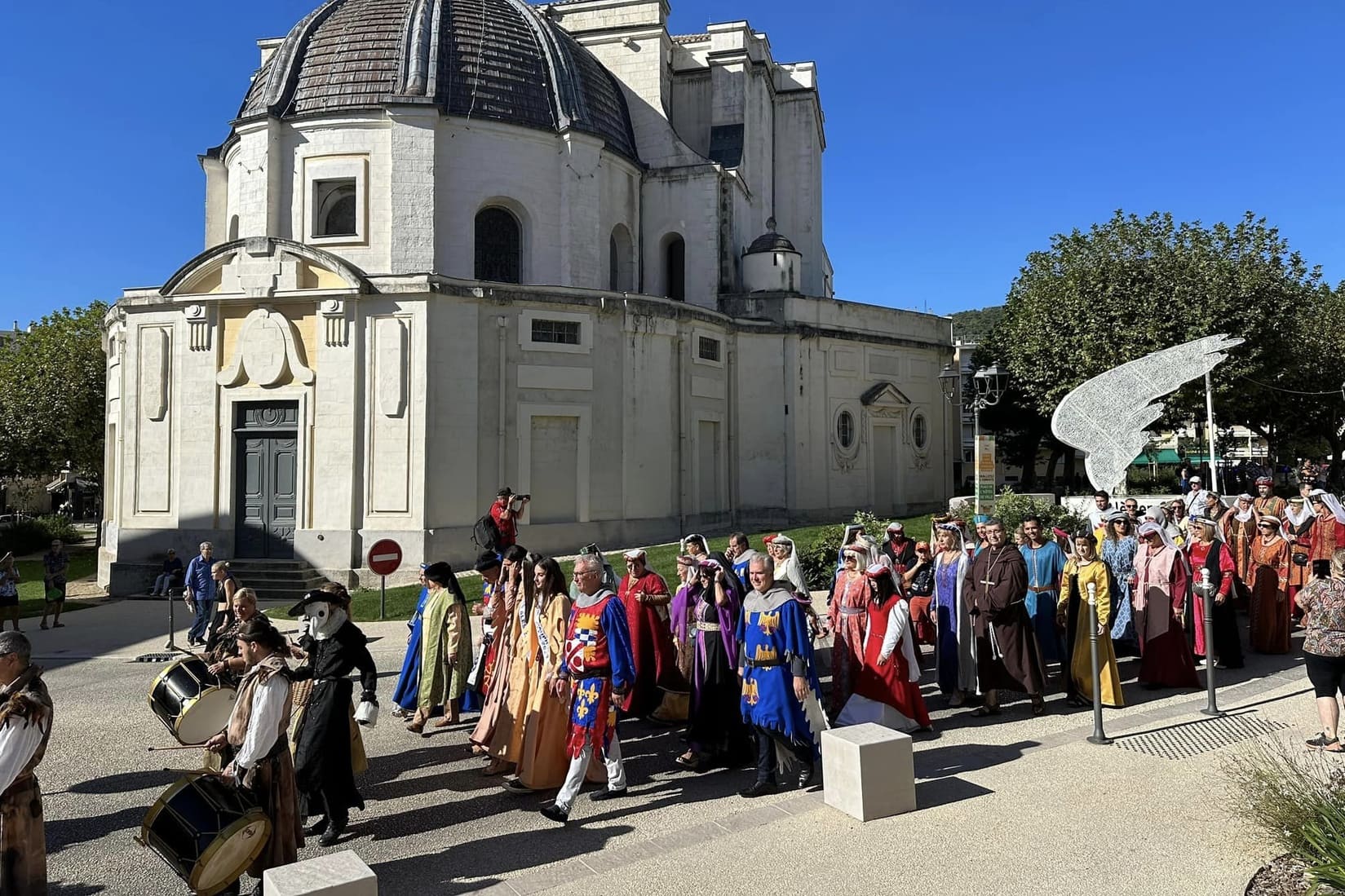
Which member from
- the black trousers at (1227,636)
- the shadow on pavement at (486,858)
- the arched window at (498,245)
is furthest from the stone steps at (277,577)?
the black trousers at (1227,636)

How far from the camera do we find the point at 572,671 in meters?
7.07

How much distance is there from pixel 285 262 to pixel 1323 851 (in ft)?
72.3

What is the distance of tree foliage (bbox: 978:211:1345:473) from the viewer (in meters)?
28.2

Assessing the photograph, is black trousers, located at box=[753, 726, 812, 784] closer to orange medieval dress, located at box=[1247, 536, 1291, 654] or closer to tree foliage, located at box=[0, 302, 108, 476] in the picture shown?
orange medieval dress, located at box=[1247, 536, 1291, 654]

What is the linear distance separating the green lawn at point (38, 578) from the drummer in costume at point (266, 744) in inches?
637

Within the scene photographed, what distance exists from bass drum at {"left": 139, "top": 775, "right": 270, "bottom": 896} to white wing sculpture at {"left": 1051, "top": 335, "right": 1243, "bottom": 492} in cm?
1645

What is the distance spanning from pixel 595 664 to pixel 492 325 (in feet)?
54.2

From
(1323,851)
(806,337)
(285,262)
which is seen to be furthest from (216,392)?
(1323,851)

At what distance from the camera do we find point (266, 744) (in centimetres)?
541

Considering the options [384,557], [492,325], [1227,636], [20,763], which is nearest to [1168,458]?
[492,325]

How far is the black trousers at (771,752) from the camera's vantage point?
294 inches

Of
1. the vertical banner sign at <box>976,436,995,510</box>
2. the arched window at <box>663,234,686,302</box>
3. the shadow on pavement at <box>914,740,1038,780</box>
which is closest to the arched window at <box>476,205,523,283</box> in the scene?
the arched window at <box>663,234,686,302</box>

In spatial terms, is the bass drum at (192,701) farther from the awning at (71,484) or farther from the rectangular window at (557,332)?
the awning at (71,484)

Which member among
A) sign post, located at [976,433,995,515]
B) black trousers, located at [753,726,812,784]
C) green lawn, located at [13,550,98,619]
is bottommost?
green lawn, located at [13,550,98,619]
